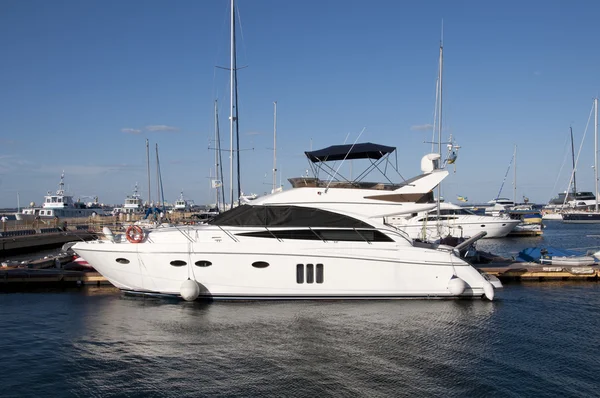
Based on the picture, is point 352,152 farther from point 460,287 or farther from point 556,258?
point 556,258

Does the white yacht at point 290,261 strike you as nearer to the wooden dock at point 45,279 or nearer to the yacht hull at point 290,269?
the yacht hull at point 290,269

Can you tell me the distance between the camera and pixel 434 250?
46.7 ft

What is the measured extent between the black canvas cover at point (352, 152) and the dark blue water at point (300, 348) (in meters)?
4.82

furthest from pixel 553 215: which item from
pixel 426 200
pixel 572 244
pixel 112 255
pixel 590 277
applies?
pixel 112 255

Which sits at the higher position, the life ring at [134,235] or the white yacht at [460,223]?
the life ring at [134,235]

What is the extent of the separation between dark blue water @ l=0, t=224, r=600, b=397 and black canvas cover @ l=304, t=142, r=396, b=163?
190 inches

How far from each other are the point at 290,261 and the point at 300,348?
3.83 meters

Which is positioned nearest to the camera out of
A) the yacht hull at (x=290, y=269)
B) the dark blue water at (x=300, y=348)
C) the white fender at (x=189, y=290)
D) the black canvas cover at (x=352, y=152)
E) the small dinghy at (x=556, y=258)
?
the dark blue water at (x=300, y=348)

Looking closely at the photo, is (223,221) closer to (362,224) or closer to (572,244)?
(362,224)

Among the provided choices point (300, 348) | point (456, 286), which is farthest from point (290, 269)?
point (456, 286)

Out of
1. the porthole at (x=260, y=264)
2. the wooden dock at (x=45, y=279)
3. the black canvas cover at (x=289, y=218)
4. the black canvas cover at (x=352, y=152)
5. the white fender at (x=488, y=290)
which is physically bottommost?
the white fender at (x=488, y=290)

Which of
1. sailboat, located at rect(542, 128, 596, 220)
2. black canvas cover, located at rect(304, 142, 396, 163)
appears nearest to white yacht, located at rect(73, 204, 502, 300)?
black canvas cover, located at rect(304, 142, 396, 163)

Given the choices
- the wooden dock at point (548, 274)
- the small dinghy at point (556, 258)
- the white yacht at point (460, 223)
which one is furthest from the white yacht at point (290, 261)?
the white yacht at point (460, 223)

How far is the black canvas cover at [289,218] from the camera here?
47.0 ft
